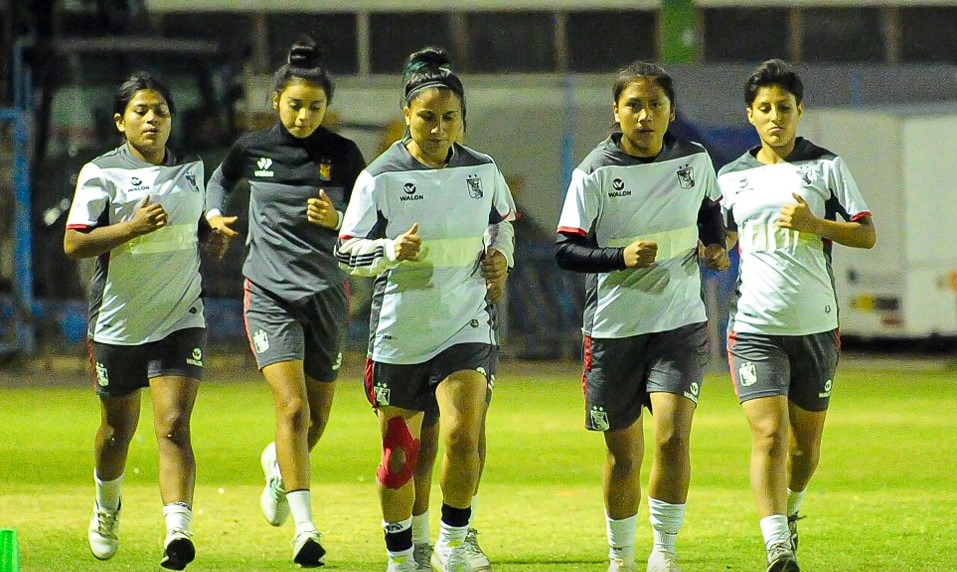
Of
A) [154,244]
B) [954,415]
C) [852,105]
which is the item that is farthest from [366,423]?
[852,105]

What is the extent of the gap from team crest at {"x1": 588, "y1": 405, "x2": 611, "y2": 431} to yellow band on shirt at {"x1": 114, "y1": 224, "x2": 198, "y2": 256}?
2121 mm

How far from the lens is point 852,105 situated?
80.2 ft

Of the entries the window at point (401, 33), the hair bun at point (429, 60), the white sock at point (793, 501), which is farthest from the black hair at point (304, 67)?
the window at point (401, 33)

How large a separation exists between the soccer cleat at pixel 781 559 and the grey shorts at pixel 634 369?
717mm

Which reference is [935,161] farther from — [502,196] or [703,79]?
[502,196]

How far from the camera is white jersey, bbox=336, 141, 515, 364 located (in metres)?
7.39

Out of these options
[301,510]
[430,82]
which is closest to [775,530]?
[301,510]

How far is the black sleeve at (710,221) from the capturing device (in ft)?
25.3

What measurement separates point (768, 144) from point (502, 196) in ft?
4.05

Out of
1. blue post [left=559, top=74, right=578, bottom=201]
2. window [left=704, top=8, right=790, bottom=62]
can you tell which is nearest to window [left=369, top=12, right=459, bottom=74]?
window [left=704, top=8, right=790, bottom=62]

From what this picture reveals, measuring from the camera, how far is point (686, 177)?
758 centimetres

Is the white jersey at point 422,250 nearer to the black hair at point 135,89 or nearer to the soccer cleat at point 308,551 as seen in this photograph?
the soccer cleat at point 308,551

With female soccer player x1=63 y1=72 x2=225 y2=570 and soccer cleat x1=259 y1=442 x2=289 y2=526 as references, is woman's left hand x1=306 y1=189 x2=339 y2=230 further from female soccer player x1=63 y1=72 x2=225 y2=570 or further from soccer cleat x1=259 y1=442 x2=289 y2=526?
soccer cleat x1=259 y1=442 x2=289 y2=526

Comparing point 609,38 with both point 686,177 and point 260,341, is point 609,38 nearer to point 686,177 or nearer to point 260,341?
point 260,341
